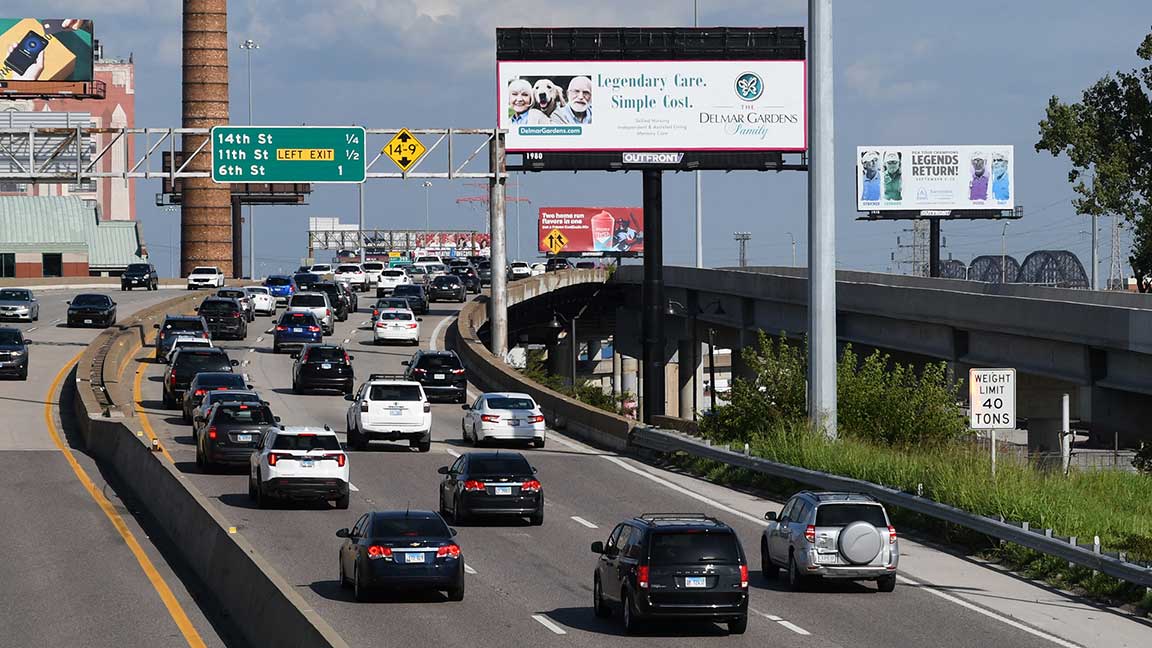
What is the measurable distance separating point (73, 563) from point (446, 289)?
69986mm

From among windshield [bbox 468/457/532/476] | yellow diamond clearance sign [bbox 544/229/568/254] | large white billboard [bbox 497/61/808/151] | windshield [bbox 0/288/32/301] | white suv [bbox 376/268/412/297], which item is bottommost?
windshield [bbox 468/457/532/476]

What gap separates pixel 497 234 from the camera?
201 feet

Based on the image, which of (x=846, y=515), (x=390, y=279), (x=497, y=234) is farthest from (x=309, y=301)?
(x=846, y=515)

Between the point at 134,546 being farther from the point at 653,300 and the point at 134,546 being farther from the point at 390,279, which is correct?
the point at 390,279

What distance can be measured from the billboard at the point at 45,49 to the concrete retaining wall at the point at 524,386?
34237 mm

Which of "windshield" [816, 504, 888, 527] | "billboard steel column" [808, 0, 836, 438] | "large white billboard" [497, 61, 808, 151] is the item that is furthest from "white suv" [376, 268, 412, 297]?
"windshield" [816, 504, 888, 527]

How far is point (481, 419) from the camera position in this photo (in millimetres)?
42250

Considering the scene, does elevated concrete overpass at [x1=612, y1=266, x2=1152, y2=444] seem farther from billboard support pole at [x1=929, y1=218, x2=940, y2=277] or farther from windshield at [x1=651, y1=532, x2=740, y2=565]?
billboard support pole at [x1=929, y1=218, x2=940, y2=277]

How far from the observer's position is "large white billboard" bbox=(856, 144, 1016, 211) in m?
109

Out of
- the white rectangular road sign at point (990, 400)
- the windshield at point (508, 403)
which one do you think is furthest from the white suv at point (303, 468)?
the white rectangular road sign at point (990, 400)

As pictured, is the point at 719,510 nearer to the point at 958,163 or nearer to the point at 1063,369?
the point at 1063,369

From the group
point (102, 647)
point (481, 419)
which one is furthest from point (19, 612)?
point (481, 419)

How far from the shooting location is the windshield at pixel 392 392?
40.4 m

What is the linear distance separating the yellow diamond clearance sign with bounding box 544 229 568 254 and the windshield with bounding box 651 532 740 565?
14940cm
